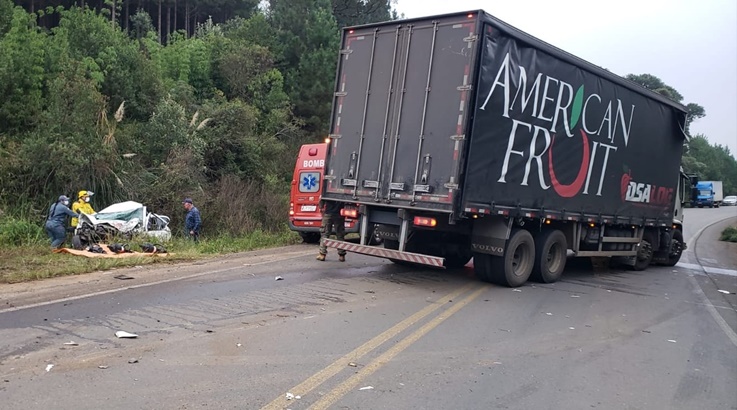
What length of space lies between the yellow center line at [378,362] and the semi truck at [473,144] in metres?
1.91

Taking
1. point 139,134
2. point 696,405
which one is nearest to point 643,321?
point 696,405

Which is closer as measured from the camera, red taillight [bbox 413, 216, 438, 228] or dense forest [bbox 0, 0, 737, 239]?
red taillight [bbox 413, 216, 438, 228]

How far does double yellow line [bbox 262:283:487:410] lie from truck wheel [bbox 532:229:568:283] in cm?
289

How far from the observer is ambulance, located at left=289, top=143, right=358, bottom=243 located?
15.5m

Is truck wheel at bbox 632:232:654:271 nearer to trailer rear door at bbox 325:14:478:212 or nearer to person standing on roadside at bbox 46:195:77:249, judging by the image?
trailer rear door at bbox 325:14:478:212

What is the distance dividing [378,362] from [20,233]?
10976mm

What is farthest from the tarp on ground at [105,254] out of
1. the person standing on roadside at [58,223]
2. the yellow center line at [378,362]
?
the yellow center line at [378,362]

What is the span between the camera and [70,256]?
11156mm

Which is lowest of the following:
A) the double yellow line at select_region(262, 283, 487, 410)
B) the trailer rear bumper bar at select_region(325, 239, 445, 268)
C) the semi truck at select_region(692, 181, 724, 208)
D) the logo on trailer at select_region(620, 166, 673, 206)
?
the double yellow line at select_region(262, 283, 487, 410)

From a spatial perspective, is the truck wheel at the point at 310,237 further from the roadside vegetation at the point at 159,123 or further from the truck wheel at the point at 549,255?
the truck wheel at the point at 549,255

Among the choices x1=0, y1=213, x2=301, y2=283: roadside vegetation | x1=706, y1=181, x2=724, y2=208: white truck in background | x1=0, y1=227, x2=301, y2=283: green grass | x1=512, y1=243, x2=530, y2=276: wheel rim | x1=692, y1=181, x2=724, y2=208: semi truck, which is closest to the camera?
x1=0, y1=227, x2=301, y2=283: green grass

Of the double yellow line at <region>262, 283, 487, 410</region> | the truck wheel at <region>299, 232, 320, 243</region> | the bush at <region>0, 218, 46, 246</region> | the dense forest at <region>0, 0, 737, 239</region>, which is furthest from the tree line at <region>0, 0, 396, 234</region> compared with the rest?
the double yellow line at <region>262, 283, 487, 410</region>

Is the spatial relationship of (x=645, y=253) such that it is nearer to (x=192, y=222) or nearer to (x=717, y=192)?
(x=192, y=222)

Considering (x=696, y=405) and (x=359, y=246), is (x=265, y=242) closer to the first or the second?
(x=359, y=246)
